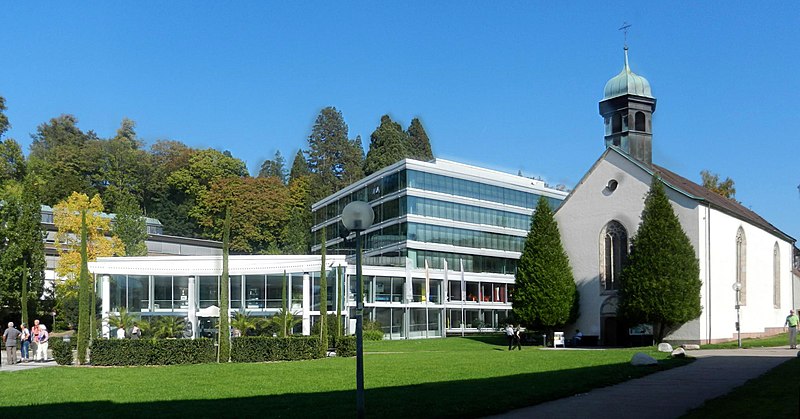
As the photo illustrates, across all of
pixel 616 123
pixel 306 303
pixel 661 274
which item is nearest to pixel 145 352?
pixel 306 303

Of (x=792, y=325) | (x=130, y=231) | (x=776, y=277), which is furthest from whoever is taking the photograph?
(x=130, y=231)

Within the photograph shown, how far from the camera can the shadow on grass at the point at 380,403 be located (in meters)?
14.6

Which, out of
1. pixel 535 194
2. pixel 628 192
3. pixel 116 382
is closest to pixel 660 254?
pixel 628 192

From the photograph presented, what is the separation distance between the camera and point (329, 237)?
91812mm

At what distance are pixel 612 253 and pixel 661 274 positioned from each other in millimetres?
5348

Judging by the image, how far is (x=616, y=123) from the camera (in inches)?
2041

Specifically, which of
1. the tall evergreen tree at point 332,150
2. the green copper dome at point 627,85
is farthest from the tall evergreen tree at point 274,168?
the green copper dome at point 627,85

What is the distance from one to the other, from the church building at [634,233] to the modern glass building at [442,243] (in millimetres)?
20954

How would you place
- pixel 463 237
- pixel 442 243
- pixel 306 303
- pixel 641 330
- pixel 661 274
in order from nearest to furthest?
pixel 661 274 < pixel 641 330 < pixel 306 303 < pixel 442 243 < pixel 463 237

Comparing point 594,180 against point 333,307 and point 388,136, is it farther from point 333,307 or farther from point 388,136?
point 388,136

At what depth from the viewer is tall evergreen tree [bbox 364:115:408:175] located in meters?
96.1

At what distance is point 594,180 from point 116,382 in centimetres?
3416

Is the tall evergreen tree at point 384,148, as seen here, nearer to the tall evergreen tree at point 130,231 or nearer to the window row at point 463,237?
the window row at point 463,237

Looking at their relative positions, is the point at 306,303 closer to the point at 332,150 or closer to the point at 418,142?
the point at 418,142
